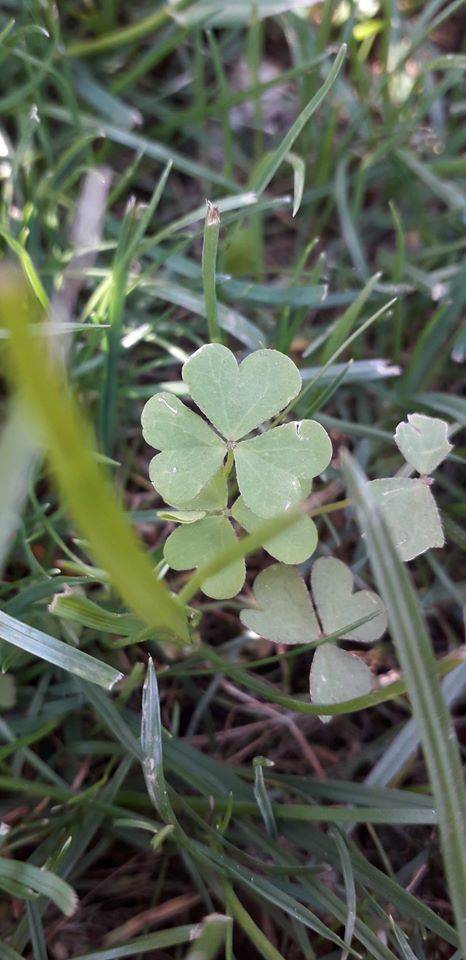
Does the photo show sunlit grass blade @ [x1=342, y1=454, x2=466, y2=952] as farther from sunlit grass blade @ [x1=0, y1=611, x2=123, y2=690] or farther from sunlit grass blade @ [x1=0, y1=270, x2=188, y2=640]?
sunlit grass blade @ [x1=0, y1=611, x2=123, y2=690]

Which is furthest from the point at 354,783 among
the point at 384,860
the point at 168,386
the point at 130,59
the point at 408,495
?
the point at 130,59

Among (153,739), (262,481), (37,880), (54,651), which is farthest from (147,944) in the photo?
(262,481)

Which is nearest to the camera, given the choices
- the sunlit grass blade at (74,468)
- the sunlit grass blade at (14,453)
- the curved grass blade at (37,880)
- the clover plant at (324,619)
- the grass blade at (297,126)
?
the sunlit grass blade at (74,468)

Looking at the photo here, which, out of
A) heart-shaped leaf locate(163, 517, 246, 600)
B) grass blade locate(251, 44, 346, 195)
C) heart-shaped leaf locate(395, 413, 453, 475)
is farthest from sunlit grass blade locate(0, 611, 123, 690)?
grass blade locate(251, 44, 346, 195)

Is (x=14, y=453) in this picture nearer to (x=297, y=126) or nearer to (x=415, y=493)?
(x=415, y=493)

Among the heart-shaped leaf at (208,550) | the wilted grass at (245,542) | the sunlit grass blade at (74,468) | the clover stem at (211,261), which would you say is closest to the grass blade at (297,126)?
the wilted grass at (245,542)

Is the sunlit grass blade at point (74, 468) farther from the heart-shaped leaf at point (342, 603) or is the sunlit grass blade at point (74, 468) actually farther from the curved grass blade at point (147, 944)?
the curved grass blade at point (147, 944)
